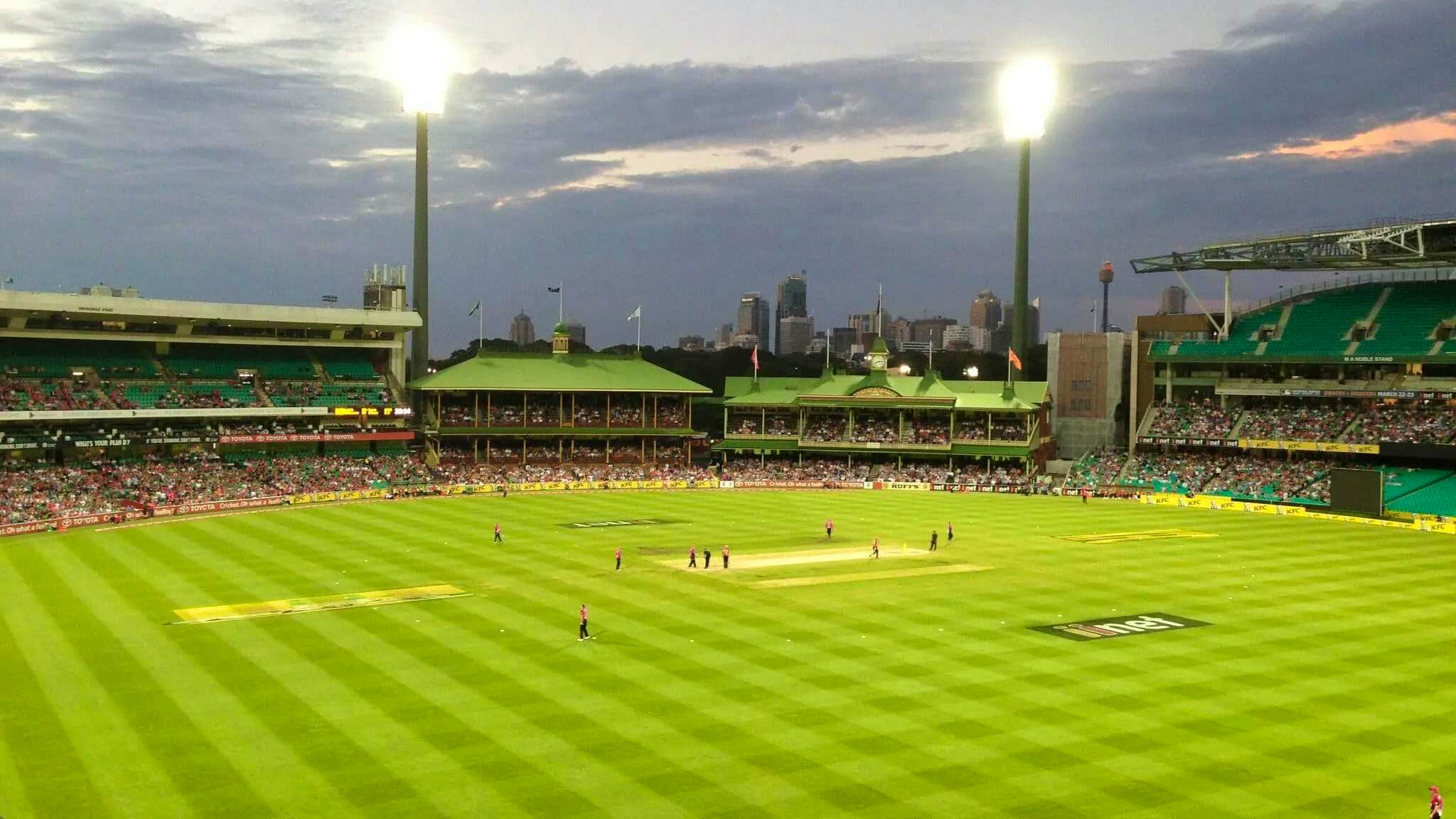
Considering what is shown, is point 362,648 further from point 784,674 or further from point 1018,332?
point 1018,332

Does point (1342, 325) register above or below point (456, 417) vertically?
above

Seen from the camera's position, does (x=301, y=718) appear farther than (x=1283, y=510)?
No

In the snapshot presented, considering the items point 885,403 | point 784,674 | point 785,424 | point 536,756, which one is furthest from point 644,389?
point 536,756

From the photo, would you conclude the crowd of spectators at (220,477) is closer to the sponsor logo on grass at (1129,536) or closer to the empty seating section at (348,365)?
the empty seating section at (348,365)

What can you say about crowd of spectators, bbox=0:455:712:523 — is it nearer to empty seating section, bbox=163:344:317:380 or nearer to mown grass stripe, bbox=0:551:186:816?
empty seating section, bbox=163:344:317:380

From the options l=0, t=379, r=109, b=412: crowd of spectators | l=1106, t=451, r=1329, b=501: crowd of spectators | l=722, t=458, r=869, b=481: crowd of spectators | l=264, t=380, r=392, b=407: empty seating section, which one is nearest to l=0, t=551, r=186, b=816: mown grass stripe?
l=0, t=379, r=109, b=412: crowd of spectators

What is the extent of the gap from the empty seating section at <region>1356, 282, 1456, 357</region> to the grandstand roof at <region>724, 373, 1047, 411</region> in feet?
75.4

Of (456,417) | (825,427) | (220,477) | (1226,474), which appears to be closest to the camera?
(220,477)

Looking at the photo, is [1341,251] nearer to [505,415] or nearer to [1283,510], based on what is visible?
[1283,510]

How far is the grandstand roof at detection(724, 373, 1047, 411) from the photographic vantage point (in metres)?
89.4

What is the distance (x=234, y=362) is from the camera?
265 ft

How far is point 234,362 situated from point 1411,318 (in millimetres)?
79867

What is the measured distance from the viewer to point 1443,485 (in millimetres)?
69312

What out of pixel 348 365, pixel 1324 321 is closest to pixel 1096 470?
pixel 1324 321
